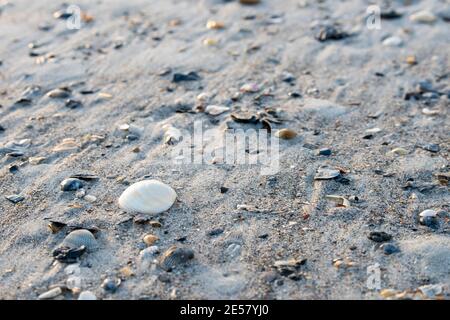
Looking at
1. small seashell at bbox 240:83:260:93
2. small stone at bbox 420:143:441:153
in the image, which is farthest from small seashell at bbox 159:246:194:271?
small seashell at bbox 240:83:260:93

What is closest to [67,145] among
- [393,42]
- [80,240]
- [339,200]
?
[80,240]

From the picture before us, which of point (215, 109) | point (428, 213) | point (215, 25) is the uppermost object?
point (215, 25)

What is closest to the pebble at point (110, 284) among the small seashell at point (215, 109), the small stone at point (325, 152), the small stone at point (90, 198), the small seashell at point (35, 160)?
the small stone at point (90, 198)

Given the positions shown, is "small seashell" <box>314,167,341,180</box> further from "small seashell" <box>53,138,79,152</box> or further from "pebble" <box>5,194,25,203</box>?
"pebble" <box>5,194,25,203</box>

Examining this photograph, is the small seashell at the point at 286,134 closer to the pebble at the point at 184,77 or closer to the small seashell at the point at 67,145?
the pebble at the point at 184,77

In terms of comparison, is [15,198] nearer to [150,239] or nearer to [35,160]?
[35,160]

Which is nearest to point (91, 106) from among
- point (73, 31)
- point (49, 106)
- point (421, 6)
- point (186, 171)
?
point (49, 106)
